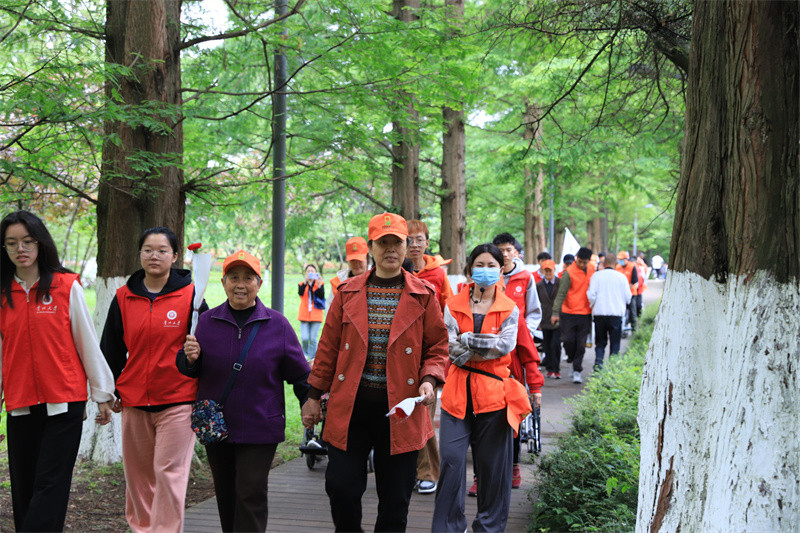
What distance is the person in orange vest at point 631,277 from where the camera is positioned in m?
19.5

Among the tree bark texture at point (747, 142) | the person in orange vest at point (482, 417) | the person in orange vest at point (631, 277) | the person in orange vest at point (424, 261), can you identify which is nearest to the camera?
the tree bark texture at point (747, 142)

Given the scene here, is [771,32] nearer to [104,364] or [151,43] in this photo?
[104,364]

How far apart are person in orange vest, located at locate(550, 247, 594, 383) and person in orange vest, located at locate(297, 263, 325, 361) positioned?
16.2ft

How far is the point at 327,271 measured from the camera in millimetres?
63438

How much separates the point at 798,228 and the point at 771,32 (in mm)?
987

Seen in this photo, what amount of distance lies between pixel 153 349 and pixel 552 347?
1018 cm

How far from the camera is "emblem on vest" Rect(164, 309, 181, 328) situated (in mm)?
4957

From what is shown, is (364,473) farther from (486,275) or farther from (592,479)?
(592,479)

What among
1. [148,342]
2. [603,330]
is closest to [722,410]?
[148,342]

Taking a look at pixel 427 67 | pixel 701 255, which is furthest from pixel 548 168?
pixel 701 255

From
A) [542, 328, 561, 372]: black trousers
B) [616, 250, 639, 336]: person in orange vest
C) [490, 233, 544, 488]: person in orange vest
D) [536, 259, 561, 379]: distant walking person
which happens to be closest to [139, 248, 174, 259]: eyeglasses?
[490, 233, 544, 488]: person in orange vest

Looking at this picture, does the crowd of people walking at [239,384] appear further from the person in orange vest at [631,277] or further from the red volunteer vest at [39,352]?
the person in orange vest at [631,277]

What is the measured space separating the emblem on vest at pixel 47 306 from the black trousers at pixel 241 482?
1.34m

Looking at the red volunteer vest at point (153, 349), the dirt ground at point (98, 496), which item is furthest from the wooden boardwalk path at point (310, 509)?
the red volunteer vest at point (153, 349)
